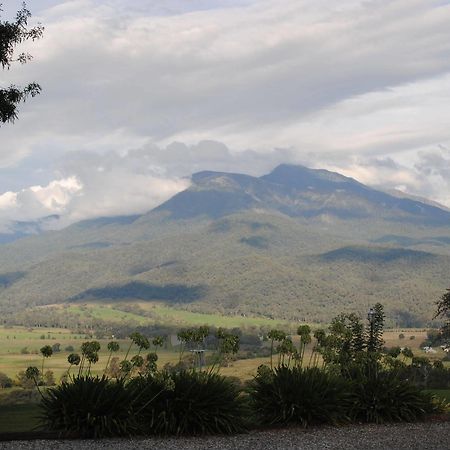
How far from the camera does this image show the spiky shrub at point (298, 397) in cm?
1541

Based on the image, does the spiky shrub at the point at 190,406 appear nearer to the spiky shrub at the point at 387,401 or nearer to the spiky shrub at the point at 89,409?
the spiky shrub at the point at 89,409

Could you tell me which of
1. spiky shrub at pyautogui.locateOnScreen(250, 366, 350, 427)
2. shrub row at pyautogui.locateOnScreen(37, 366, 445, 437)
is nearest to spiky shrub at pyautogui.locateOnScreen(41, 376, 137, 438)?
shrub row at pyautogui.locateOnScreen(37, 366, 445, 437)

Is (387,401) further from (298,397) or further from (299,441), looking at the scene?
(299,441)

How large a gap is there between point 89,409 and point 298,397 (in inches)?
168

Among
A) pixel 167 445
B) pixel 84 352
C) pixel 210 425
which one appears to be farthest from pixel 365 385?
pixel 84 352

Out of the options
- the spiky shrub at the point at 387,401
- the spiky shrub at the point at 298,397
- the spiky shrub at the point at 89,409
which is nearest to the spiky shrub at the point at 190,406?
the spiky shrub at the point at 89,409

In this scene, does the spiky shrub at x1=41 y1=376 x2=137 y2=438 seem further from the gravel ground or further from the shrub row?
the gravel ground

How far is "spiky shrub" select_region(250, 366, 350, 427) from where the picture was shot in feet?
50.5

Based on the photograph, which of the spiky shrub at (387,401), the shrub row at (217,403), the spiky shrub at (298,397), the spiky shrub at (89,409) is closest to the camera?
the spiky shrub at (89,409)

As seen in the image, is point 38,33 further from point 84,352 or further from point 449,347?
point 449,347

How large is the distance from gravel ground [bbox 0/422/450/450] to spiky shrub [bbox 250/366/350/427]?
14.1 inches

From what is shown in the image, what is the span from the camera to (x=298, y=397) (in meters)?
15.5

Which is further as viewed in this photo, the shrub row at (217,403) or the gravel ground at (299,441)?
the shrub row at (217,403)

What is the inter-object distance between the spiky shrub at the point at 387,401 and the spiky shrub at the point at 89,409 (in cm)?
487
